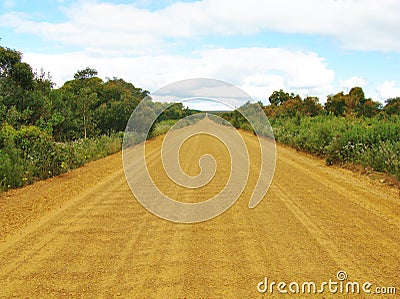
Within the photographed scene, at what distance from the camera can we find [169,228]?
632 centimetres

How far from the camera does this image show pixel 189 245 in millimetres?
5480

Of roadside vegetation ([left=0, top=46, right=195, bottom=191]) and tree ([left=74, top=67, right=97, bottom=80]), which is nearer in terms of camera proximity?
roadside vegetation ([left=0, top=46, right=195, bottom=191])

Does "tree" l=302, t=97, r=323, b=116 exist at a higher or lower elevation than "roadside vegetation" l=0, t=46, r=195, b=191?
higher

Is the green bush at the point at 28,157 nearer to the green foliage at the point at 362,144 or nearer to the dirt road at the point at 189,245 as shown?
the dirt road at the point at 189,245

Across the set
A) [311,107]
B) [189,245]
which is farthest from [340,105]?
[189,245]

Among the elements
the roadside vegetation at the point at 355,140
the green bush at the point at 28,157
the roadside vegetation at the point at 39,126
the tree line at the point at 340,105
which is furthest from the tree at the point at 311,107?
the green bush at the point at 28,157

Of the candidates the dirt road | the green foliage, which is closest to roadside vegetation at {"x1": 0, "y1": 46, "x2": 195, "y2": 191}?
the dirt road

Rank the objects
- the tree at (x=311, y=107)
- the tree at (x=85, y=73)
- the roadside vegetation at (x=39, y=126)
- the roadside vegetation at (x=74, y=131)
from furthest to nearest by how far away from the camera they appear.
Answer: the tree at (x=311, y=107), the tree at (x=85, y=73), the roadside vegetation at (x=74, y=131), the roadside vegetation at (x=39, y=126)

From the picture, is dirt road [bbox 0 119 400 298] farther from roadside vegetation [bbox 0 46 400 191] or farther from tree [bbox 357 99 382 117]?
tree [bbox 357 99 382 117]

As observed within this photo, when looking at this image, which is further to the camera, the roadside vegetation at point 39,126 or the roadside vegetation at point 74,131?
the roadside vegetation at point 74,131

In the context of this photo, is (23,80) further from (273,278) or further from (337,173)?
(273,278)

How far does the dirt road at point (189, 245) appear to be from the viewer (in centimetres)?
423

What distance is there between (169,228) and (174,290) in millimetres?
2266

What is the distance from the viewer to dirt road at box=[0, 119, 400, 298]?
4234mm
